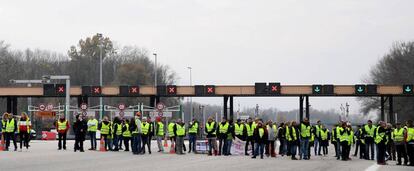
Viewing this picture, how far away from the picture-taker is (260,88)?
5775 cm

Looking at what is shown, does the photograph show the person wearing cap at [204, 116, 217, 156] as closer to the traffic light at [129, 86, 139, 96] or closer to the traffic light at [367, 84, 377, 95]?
the traffic light at [367, 84, 377, 95]

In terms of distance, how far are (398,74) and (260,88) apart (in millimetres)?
23696

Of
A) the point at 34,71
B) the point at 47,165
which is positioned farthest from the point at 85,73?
the point at 47,165

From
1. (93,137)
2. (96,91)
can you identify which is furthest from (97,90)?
(93,137)

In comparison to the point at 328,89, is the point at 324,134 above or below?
below

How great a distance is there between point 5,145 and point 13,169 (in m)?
12.5

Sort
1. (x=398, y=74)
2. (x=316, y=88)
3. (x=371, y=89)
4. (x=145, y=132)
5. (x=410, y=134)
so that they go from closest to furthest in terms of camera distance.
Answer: (x=410, y=134)
(x=145, y=132)
(x=371, y=89)
(x=316, y=88)
(x=398, y=74)

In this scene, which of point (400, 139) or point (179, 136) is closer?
point (400, 139)

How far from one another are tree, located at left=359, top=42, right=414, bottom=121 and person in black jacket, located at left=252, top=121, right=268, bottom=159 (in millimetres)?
46706

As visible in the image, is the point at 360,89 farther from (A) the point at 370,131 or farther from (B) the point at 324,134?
(A) the point at 370,131

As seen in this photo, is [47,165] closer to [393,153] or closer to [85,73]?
[393,153]

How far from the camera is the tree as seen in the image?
243 feet

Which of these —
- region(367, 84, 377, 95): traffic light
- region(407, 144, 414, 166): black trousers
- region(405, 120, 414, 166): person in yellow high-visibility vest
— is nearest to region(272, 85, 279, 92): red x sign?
region(367, 84, 377, 95): traffic light

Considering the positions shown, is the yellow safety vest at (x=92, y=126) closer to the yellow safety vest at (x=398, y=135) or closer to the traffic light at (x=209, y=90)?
the yellow safety vest at (x=398, y=135)
